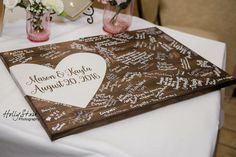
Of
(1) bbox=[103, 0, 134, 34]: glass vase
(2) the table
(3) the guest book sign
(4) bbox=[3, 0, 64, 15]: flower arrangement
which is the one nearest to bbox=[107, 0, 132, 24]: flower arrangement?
(1) bbox=[103, 0, 134, 34]: glass vase

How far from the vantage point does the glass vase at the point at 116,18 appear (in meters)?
1.19

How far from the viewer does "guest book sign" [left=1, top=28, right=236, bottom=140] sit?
743 millimetres

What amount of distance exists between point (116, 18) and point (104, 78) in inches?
16.5

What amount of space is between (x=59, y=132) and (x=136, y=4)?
4.04ft

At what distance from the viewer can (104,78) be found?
2.88 ft

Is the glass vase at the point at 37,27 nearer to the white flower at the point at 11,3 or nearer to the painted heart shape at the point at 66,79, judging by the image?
the white flower at the point at 11,3

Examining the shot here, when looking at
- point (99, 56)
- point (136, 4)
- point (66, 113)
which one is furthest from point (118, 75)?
point (136, 4)

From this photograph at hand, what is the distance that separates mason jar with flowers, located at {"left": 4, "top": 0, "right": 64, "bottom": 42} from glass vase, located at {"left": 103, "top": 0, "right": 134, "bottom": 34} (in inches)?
8.2

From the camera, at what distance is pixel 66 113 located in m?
0.73

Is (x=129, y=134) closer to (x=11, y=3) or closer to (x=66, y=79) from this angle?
(x=66, y=79)

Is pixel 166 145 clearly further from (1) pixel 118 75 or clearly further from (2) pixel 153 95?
(1) pixel 118 75

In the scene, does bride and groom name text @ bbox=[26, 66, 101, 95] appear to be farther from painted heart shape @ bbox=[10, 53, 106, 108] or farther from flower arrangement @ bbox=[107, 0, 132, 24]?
flower arrangement @ bbox=[107, 0, 132, 24]

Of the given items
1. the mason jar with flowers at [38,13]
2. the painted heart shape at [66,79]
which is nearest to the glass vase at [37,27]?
the mason jar with flowers at [38,13]

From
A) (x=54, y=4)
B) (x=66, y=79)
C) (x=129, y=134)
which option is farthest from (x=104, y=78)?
(x=54, y=4)
